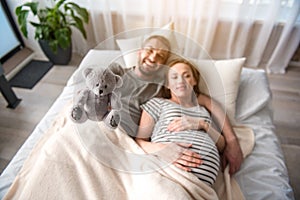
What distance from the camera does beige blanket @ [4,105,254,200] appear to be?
729mm

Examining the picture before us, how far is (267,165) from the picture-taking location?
921mm

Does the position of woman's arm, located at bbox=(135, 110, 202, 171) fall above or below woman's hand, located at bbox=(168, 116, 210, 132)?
below

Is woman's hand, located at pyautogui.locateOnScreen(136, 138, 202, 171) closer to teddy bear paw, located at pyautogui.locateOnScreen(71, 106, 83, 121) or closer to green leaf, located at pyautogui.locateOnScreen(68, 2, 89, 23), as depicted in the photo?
teddy bear paw, located at pyautogui.locateOnScreen(71, 106, 83, 121)

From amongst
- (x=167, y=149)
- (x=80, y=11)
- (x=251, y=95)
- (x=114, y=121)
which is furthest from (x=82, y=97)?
(x=80, y=11)

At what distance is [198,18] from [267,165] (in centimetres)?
126

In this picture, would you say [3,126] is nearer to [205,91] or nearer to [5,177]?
[5,177]

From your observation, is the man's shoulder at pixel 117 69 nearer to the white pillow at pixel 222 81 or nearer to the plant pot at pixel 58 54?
the white pillow at pixel 222 81

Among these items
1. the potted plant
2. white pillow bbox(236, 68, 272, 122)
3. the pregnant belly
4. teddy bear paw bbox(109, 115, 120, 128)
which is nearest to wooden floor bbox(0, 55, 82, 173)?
the potted plant

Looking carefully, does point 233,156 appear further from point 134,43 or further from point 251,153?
point 134,43

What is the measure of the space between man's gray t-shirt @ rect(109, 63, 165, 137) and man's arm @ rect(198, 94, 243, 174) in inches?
8.9

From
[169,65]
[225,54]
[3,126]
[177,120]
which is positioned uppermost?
[169,65]

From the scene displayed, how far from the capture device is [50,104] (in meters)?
1.69

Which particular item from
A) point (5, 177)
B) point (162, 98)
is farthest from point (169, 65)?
point (5, 177)

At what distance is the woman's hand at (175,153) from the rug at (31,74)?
1.46m
